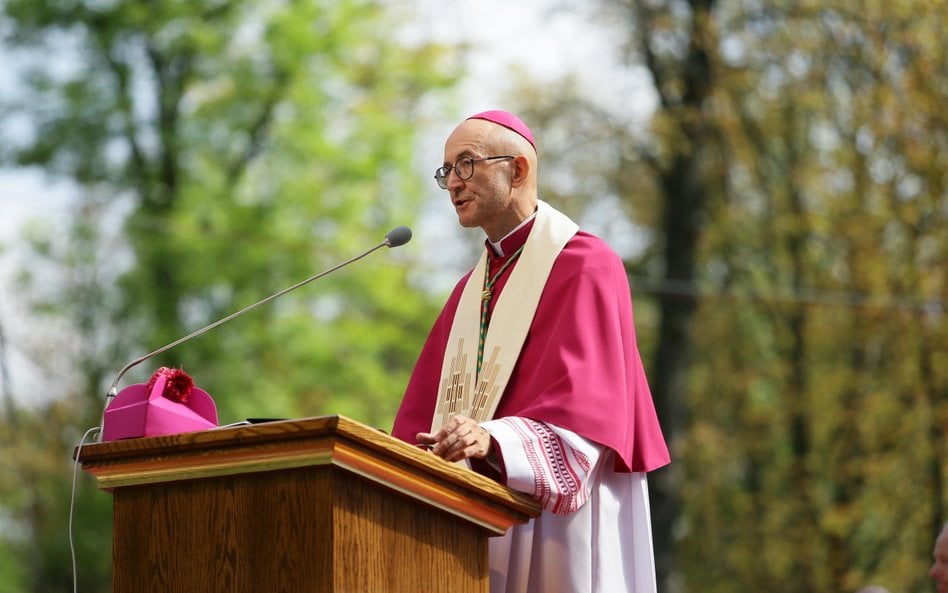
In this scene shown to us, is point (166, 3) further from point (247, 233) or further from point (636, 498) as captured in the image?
point (636, 498)

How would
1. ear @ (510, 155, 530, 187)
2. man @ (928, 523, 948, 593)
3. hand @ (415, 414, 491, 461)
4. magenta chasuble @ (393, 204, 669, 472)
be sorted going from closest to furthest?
hand @ (415, 414, 491, 461) < magenta chasuble @ (393, 204, 669, 472) < ear @ (510, 155, 530, 187) < man @ (928, 523, 948, 593)

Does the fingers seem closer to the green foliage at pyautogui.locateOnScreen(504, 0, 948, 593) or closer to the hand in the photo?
the hand

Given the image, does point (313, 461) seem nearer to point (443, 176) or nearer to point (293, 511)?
point (293, 511)

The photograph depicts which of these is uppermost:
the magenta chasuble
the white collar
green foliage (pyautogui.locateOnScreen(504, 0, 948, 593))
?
green foliage (pyautogui.locateOnScreen(504, 0, 948, 593))

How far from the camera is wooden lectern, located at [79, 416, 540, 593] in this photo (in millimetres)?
3035

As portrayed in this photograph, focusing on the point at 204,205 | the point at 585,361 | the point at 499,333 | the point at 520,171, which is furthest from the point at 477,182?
the point at 204,205

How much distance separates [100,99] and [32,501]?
4657 mm

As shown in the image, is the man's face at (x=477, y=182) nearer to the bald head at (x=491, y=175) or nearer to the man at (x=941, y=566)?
the bald head at (x=491, y=175)

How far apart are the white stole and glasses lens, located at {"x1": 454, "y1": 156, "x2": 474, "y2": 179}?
0.89 ft

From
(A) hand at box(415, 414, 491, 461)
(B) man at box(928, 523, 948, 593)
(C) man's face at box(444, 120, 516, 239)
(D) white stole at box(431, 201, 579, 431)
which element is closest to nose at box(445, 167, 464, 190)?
(C) man's face at box(444, 120, 516, 239)

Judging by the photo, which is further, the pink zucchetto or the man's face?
the pink zucchetto

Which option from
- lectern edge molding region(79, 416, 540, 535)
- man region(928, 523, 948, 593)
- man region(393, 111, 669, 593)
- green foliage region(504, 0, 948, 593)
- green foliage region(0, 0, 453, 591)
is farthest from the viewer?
green foliage region(0, 0, 453, 591)

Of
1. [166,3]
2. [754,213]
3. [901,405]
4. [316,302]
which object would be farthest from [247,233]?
[901,405]

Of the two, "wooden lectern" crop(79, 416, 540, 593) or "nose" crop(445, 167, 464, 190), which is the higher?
"nose" crop(445, 167, 464, 190)
